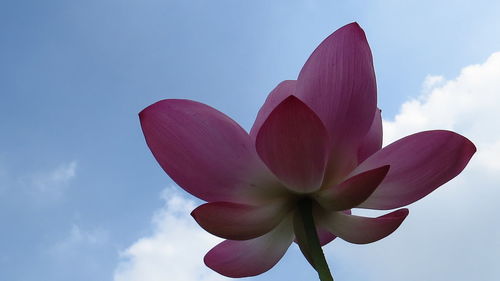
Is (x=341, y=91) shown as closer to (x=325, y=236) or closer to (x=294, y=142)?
(x=294, y=142)

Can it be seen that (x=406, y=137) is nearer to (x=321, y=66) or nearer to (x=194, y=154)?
(x=321, y=66)

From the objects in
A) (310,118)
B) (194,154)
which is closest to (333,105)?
(310,118)

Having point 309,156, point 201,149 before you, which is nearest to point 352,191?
point 309,156

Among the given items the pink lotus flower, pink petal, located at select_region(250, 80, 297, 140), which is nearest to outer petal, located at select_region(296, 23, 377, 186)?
the pink lotus flower

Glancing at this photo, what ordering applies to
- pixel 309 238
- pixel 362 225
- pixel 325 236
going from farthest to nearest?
1. pixel 325 236
2. pixel 362 225
3. pixel 309 238

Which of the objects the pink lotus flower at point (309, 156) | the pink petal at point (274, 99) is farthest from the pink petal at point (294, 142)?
the pink petal at point (274, 99)

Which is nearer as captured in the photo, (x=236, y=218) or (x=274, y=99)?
(x=236, y=218)
